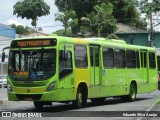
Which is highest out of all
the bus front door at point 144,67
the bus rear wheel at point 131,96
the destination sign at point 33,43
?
the destination sign at point 33,43

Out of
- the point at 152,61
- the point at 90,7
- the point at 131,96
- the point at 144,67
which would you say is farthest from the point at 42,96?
the point at 90,7

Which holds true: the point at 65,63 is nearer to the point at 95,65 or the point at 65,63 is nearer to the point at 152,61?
the point at 95,65

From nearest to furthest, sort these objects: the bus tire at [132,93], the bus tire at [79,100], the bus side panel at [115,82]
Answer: the bus tire at [79,100] → the bus side panel at [115,82] → the bus tire at [132,93]

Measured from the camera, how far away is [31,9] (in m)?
68.7

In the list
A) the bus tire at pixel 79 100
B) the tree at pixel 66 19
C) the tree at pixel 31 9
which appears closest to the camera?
the bus tire at pixel 79 100

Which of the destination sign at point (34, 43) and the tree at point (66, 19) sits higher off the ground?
the tree at point (66, 19)

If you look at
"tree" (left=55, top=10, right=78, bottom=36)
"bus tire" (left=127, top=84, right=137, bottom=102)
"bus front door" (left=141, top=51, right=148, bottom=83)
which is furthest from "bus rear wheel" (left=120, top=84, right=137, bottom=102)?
"tree" (left=55, top=10, right=78, bottom=36)

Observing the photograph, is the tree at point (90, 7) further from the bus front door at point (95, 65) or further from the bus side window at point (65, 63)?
the bus side window at point (65, 63)

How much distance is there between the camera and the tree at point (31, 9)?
6912 centimetres

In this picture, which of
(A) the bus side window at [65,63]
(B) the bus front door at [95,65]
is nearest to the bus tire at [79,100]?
(B) the bus front door at [95,65]

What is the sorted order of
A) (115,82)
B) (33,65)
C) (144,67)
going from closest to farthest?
(33,65) → (115,82) → (144,67)

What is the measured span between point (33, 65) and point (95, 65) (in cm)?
349

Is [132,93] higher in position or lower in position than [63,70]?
lower

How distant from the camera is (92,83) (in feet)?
64.3
